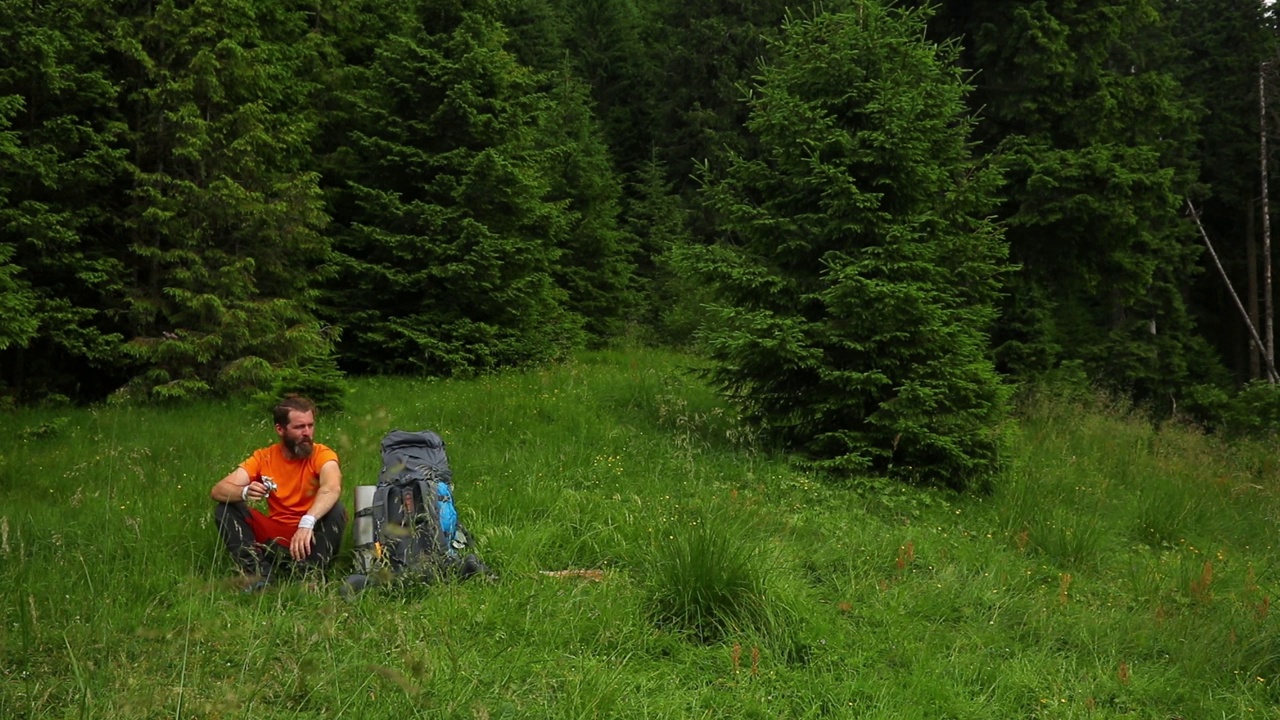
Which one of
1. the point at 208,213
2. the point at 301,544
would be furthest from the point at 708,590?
the point at 208,213

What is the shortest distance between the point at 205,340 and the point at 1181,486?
1084 cm

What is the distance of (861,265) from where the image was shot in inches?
290

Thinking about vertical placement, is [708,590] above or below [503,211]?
below

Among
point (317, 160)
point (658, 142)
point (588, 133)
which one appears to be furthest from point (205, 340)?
point (658, 142)

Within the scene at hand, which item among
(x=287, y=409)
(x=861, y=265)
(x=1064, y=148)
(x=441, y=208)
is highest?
(x=1064, y=148)

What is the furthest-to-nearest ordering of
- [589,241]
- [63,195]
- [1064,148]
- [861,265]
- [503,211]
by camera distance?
[589,241] < [503,211] < [1064,148] < [63,195] < [861,265]

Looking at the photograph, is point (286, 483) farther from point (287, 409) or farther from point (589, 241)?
point (589, 241)

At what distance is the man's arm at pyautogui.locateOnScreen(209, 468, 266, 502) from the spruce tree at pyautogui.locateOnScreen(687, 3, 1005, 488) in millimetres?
4154

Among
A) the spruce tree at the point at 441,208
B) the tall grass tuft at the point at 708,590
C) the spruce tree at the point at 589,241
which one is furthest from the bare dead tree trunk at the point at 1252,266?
the tall grass tuft at the point at 708,590

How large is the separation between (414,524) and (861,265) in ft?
14.6

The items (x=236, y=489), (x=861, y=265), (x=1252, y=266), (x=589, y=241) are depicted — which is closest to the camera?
(x=236, y=489)

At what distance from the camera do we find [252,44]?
12.7m

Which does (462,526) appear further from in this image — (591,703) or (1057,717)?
(1057,717)

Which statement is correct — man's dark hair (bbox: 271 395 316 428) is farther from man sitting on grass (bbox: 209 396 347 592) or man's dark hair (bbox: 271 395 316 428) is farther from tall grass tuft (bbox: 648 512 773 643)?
tall grass tuft (bbox: 648 512 773 643)
